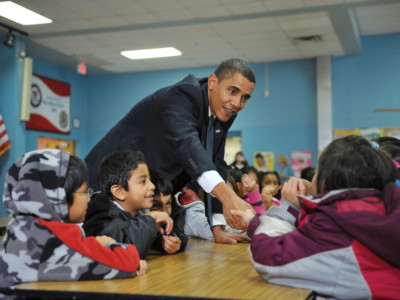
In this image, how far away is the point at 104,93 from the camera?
1123 cm

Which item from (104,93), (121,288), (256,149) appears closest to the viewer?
(121,288)

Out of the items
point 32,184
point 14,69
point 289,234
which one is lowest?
point 289,234

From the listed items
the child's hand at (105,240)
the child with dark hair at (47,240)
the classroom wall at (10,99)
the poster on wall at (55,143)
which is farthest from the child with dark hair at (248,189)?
the poster on wall at (55,143)

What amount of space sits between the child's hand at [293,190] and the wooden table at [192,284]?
240mm

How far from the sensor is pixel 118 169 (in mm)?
1951

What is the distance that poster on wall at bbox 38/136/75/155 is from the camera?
9.84 m

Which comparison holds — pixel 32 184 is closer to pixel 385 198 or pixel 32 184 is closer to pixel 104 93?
pixel 385 198

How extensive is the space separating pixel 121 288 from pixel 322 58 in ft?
28.9

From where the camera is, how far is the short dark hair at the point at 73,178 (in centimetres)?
145

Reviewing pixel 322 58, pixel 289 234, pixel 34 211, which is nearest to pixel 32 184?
pixel 34 211

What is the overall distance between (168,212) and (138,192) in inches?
15.6

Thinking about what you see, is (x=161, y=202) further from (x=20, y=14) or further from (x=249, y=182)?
(x=20, y=14)

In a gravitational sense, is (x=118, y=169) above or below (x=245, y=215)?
above

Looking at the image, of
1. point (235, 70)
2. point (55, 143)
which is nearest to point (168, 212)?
point (235, 70)
